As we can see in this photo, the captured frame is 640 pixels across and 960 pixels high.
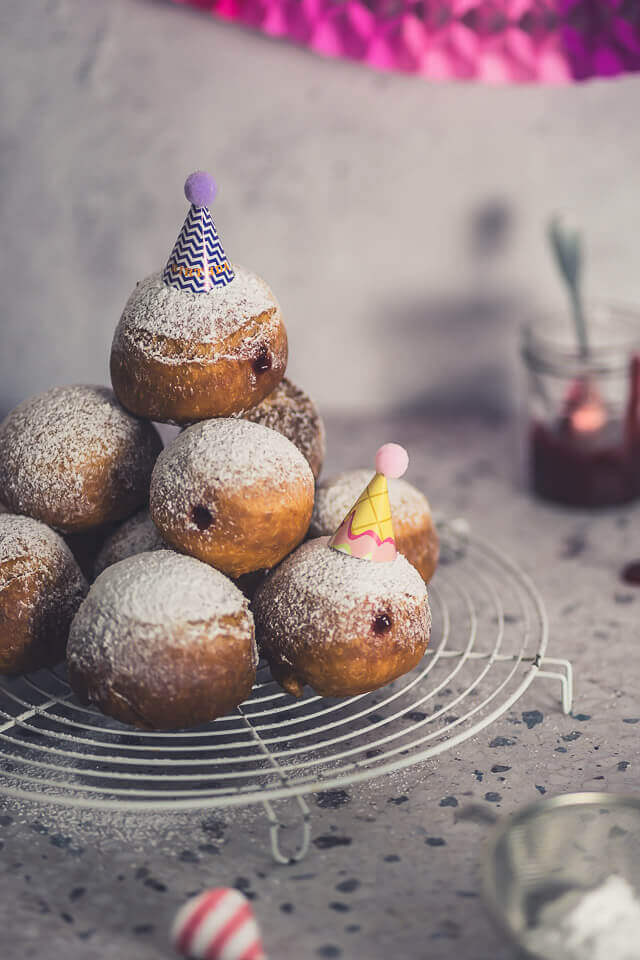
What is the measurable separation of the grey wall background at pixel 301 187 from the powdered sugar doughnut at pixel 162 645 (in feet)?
2.54

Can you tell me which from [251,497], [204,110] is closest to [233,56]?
[204,110]

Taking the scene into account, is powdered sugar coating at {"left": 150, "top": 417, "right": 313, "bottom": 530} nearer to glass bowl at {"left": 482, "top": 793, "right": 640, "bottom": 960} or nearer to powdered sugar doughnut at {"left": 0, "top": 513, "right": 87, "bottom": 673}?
powdered sugar doughnut at {"left": 0, "top": 513, "right": 87, "bottom": 673}

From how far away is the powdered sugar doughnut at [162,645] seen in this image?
0.75 m

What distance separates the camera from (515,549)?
1189 millimetres

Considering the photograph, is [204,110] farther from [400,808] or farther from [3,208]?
[400,808]

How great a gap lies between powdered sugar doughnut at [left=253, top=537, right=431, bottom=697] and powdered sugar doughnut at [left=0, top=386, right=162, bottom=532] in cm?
16

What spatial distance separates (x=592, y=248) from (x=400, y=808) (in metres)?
0.97

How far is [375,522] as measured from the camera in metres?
0.81

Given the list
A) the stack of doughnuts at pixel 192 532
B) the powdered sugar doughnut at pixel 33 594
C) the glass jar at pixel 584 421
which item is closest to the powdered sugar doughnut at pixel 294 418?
the stack of doughnuts at pixel 192 532

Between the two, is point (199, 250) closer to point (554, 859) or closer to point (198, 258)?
point (198, 258)

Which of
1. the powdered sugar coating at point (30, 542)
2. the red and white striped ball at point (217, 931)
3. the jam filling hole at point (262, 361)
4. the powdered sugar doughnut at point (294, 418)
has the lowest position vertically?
the red and white striped ball at point (217, 931)

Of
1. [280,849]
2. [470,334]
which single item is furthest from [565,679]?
[470,334]

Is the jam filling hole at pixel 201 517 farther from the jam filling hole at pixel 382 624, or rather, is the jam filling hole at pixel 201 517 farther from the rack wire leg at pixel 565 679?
the rack wire leg at pixel 565 679

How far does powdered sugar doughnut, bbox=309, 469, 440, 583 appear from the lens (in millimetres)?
919
